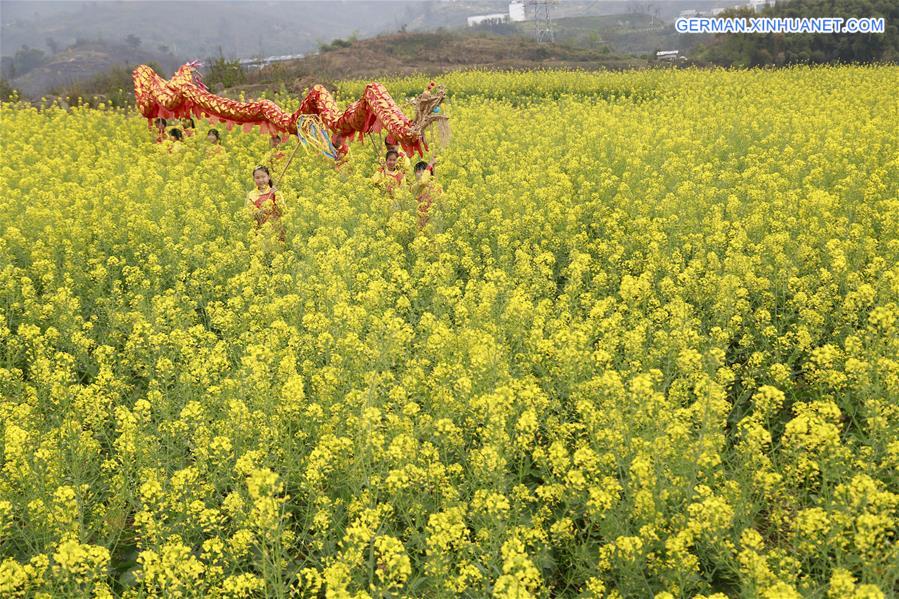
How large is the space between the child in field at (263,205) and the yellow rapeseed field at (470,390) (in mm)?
383

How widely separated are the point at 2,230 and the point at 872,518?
439 inches

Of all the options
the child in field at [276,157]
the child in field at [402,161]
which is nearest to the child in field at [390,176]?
the child in field at [402,161]

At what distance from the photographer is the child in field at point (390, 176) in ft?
35.1

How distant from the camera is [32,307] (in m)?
7.42

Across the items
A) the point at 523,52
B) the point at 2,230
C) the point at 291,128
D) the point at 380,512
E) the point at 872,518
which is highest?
the point at 523,52

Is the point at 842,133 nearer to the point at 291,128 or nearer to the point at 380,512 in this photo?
the point at 291,128

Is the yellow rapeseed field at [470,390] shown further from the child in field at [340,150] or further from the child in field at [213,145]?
the child in field at [213,145]

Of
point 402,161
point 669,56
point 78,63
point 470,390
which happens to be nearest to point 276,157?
point 402,161

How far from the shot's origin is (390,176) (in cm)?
1080

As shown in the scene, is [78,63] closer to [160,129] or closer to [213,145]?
[160,129]

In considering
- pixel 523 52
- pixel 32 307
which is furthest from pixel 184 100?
pixel 523 52

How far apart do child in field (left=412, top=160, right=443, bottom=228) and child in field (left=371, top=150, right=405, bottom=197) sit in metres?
0.40

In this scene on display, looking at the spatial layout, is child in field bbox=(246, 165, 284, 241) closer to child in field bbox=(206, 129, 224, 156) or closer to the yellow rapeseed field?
the yellow rapeseed field

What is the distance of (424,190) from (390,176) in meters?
0.87
